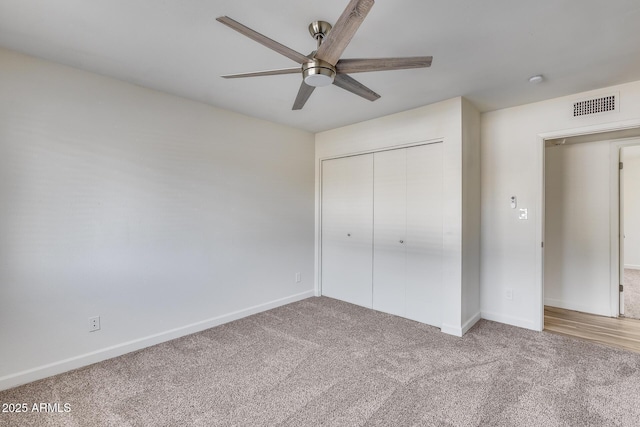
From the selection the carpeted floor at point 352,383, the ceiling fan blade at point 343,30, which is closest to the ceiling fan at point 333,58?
the ceiling fan blade at point 343,30

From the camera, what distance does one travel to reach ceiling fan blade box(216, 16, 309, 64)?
4.06ft

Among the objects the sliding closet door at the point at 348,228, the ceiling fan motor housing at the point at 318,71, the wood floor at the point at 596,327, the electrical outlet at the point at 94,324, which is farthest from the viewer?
the sliding closet door at the point at 348,228

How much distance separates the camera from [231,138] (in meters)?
3.34

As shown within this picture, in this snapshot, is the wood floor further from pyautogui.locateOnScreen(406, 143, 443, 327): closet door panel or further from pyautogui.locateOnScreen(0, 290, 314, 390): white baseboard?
pyautogui.locateOnScreen(0, 290, 314, 390): white baseboard

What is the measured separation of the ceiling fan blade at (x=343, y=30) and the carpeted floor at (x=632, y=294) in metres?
4.35

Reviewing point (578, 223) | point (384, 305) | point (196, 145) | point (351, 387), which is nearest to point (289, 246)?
point (384, 305)

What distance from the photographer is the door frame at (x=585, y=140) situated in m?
2.67

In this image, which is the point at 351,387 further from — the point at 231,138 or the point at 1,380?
the point at 231,138

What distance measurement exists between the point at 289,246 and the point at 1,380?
8.82ft

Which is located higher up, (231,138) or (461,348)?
(231,138)

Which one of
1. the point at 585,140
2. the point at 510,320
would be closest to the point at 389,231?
the point at 510,320

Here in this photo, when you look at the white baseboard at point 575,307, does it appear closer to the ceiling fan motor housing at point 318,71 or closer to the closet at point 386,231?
the closet at point 386,231

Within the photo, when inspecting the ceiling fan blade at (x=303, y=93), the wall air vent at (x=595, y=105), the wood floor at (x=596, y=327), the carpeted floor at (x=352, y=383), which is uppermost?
the wall air vent at (x=595, y=105)

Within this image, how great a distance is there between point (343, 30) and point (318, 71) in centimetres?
28
